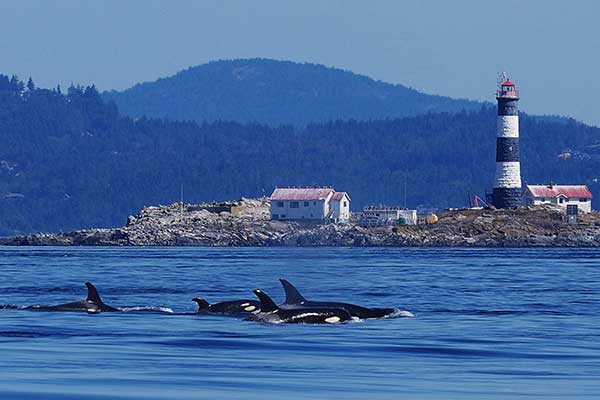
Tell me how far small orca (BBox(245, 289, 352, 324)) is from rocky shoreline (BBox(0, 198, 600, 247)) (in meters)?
115

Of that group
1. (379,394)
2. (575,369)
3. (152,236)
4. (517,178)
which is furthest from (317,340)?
(152,236)

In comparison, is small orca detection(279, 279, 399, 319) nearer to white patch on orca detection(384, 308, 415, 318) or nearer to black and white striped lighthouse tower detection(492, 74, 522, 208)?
white patch on orca detection(384, 308, 415, 318)

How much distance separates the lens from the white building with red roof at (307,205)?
178 metres

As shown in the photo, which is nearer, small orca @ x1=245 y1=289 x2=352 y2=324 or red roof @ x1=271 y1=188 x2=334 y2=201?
small orca @ x1=245 y1=289 x2=352 y2=324

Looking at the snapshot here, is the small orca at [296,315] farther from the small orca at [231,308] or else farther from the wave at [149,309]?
the wave at [149,309]

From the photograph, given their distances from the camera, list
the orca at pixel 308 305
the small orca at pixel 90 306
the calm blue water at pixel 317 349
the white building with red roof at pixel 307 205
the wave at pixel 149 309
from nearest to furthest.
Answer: the calm blue water at pixel 317 349
the orca at pixel 308 305
the small orca at pixel 90 306
the wave at pixel 149 309
the white building with red roof at pixel 307 205

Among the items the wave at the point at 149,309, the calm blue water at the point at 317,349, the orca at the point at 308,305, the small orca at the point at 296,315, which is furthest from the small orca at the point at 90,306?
the small orca at the point at 296,315

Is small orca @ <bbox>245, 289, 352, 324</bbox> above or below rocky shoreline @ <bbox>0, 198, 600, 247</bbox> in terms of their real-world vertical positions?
above

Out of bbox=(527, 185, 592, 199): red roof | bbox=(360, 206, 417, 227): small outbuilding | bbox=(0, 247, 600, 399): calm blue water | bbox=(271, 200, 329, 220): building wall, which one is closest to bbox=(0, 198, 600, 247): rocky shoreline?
bbox=(271, 200, 329, 220): building wall

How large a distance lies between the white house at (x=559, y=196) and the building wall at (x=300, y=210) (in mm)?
23040

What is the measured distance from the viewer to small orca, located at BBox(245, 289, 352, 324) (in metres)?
36.8

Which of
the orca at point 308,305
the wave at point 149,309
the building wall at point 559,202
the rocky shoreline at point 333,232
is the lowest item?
the rocky shoreline at point 333,232

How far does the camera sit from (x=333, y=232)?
539 ft

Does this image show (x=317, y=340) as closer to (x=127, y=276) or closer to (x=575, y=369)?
(x=575, y=369)
